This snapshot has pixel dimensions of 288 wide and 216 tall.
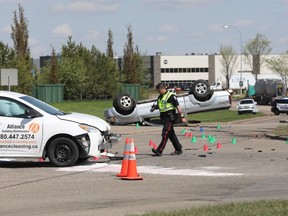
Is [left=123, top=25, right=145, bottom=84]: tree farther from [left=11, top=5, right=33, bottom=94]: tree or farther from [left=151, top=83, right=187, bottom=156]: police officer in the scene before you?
[left=151, top=83, right=187, bottom=156]: police officer

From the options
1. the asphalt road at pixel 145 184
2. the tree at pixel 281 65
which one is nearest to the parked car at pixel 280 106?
the asphalt road at pixel 145 184

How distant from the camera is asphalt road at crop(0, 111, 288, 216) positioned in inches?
364

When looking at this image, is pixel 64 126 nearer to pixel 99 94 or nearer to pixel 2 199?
A: pixel 2 199

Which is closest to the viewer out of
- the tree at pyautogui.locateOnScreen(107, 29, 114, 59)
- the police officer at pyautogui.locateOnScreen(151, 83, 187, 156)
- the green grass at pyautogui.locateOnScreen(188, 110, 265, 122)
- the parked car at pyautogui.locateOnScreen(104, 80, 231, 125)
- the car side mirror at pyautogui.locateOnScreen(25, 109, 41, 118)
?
the car side mirror at pyautogui.locateOnScreen(25, 109, 41, 118)

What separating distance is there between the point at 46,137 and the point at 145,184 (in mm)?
3158

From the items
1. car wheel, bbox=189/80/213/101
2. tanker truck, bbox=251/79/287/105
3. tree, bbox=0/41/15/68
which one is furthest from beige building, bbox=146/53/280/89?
car wheel, bbox=189/80/213/101

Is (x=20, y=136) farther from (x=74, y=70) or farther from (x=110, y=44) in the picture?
(x=110, y=44)

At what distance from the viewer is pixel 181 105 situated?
35.5m

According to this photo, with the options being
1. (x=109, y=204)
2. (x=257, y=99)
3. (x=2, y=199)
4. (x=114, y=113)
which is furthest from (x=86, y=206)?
(x=257, y=99)

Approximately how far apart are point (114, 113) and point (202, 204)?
86.7ft

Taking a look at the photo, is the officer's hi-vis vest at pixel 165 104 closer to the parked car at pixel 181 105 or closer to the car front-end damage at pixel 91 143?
the car front-end damage at pixel 91 143

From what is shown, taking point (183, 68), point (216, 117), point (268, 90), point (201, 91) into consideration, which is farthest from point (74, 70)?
point (183, 68)

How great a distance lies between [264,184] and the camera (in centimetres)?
1107

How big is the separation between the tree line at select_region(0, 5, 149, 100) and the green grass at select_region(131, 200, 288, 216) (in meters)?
49.4
